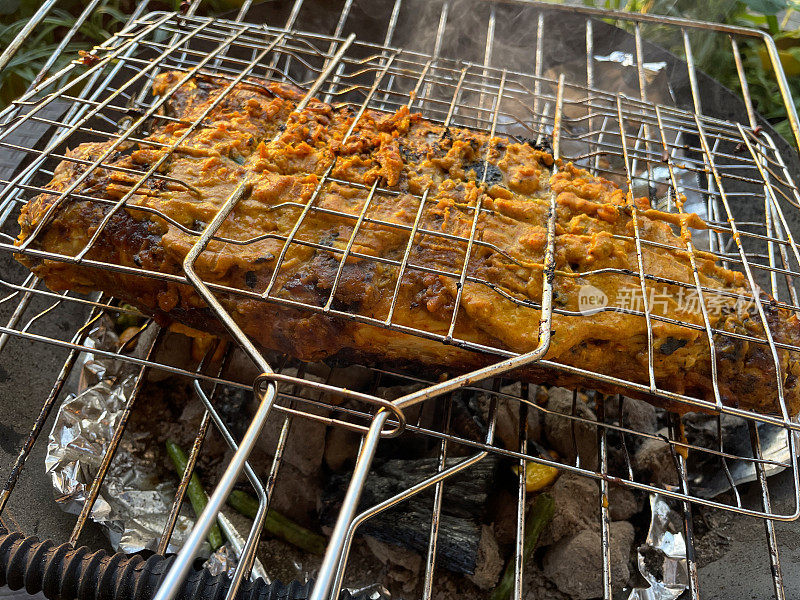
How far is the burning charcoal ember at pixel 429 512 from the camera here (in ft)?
8.34

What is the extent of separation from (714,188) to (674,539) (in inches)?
91.0

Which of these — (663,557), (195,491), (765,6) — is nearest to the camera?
(663,557)

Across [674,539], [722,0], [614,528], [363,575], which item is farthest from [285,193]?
[722,0]

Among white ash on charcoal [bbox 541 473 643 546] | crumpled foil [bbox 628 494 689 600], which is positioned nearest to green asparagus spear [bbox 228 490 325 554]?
white ash on charcoal [bbox 541 473 643 546]

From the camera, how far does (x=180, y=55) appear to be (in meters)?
3.88

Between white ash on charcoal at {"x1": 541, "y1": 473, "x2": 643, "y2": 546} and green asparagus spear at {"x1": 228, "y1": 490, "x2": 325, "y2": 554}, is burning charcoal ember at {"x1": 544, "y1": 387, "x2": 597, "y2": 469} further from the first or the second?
green asparagus spear at {"x1": 228, "y1": 490, "x2": 325, "y2": 554}

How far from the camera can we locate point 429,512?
8.50 ft

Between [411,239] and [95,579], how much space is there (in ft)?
5.03

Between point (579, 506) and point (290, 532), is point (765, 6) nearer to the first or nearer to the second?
point (579, 506)

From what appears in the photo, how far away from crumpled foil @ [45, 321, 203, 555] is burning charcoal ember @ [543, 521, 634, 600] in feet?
Answer: 5.32

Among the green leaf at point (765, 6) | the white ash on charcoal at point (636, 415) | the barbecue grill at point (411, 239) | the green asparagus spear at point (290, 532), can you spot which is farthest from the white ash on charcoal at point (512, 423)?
the green leaf at point (765, 6)

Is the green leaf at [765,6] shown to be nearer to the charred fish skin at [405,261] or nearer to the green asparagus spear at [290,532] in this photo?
the charred fish skin at [405,261]

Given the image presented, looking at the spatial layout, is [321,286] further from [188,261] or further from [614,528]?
[614,528]

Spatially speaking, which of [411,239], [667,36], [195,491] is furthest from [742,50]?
[195,491]
